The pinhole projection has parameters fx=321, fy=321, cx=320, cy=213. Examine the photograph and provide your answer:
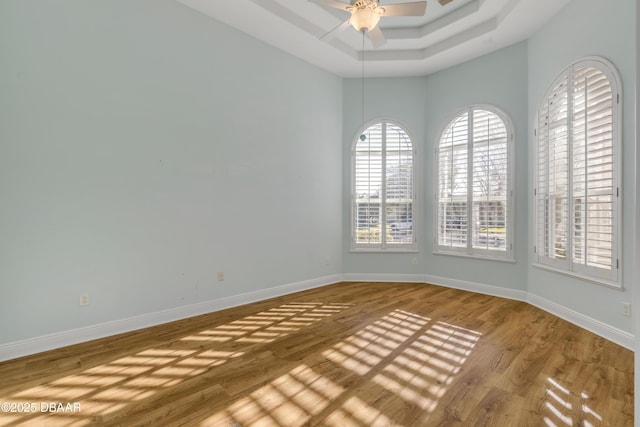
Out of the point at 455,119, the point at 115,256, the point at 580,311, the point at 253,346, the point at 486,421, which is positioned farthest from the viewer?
the point at 455,119

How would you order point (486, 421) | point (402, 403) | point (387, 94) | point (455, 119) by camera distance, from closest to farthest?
point (486, 421), point (402, 403), point (455, 119), point (387, 94)

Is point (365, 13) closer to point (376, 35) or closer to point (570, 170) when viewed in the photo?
point (376, 35)

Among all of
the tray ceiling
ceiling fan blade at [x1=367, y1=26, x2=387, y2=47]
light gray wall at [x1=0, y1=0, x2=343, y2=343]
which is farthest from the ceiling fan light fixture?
light gray wall at [x1=0, y1=0, x2=343, y2=343]

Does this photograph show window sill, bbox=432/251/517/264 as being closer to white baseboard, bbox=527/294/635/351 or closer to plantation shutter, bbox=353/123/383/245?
white baseboard, bbox=527/294/635/351

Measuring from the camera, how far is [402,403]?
6.74ft

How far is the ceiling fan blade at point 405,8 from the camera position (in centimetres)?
283

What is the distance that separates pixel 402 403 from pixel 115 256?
2873mm

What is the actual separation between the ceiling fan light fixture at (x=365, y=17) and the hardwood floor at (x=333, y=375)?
2888 mm

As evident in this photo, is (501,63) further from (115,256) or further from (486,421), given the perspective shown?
(115,256)

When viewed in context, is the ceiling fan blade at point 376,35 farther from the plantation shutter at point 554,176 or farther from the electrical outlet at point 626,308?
the electrical outlet at point 626,308

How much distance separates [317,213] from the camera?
16.9ft

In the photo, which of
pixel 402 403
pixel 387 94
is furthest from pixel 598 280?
pixel 387 94

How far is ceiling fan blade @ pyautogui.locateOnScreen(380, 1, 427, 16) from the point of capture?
2825 mm

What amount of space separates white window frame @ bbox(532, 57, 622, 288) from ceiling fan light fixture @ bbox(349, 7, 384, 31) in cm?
234
